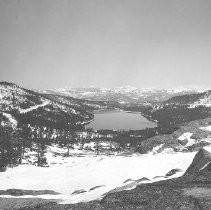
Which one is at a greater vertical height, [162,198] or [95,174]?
[162,198]

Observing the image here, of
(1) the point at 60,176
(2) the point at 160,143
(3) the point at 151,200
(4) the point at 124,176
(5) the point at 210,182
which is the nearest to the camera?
(3) the point at 151,200

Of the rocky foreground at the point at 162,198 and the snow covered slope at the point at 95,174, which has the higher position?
the rocky foreground at the point at 162,198

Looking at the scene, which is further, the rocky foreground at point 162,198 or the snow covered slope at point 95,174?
the snow covered slope at point 95,174

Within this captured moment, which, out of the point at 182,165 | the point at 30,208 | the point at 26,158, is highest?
the point at 30,208

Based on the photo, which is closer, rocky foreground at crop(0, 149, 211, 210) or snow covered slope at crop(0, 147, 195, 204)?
rocky foreground at crop(0, 149, 211, 210)

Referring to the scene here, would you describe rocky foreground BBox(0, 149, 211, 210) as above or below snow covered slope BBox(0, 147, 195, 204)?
above

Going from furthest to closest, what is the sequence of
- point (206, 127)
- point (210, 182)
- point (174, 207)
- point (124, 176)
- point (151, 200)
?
1. point (206, 127)
2. point (124, 176)
3. point (210, 182)
4. point (151, 200)
5. point (174, 207)

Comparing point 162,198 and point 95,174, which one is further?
point 95,174

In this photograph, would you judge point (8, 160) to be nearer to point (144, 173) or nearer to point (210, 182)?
point (144, 173)

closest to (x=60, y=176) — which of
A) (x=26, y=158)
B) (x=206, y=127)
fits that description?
(x=26, y=158)

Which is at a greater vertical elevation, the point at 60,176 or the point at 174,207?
the point at 174,207

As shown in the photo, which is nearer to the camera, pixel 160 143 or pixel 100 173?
pixel 100 173
